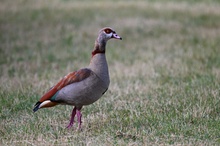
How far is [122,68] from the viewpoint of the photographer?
12805 mm

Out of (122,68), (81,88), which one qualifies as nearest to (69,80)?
(81,88)

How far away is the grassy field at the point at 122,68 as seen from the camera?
6.98 m

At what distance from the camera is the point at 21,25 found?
1936 cm

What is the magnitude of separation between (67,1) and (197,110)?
1755 centimetres

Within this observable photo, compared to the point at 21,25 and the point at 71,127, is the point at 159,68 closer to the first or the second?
the point at 71,127

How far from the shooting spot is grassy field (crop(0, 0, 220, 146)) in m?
6.98

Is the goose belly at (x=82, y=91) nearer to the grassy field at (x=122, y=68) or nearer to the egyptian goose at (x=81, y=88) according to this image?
the egyptian goose at (x=81, y=88)

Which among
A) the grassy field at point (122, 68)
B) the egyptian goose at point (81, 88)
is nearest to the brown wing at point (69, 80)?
the egyptian goose at point (81, 88)

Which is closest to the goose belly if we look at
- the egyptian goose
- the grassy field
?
the egyptian goose

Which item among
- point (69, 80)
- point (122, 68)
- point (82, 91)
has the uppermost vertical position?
point (69, 80)

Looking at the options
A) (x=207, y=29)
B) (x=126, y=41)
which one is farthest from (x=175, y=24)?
(x=126, y=41)

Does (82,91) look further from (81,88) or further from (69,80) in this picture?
(69,80)

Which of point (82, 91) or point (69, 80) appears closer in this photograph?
point (82, 91)

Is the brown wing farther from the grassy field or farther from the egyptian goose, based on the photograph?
the grassy field
